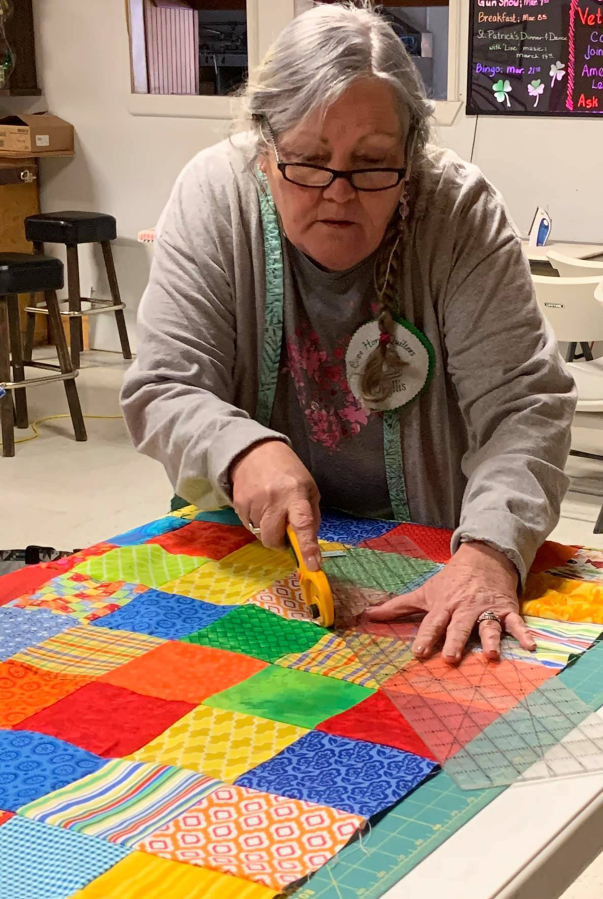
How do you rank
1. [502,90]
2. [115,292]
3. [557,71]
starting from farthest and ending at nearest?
[115,292] → [502,90] → [557,71]

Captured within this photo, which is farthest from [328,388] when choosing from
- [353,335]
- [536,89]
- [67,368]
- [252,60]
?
[252,60]

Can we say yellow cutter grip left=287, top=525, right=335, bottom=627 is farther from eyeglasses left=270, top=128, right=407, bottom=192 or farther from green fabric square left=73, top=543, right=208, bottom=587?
eyeglasses left=270, top=128, right=407, bottom=192

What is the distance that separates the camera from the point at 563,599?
1.20m

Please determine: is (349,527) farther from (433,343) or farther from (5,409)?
(5,409)

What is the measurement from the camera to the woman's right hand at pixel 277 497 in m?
1.18

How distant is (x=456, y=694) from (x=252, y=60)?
4.75 metres

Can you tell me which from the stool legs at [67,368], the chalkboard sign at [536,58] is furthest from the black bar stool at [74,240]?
the chalkboard sign at [536,58]

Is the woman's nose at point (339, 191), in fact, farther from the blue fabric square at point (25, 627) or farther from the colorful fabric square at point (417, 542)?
the blue fabric square at point (25, 627)

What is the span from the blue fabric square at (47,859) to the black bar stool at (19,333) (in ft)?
11.2

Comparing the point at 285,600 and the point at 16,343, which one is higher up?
the point at 285,600

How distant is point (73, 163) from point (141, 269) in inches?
28.7

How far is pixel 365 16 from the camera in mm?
1314

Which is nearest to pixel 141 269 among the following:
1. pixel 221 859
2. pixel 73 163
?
pixel 73 163

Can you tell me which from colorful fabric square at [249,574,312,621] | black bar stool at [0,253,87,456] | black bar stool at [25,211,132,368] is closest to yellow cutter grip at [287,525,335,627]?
colorful fabric square at [249,574,312,621]
